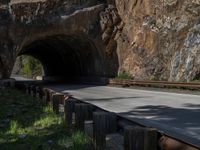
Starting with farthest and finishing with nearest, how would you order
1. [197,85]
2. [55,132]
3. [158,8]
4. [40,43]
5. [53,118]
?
[40,43]
[158,8]
[197,85]
[53,118]
[55,132]

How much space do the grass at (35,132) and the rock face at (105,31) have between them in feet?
49.5

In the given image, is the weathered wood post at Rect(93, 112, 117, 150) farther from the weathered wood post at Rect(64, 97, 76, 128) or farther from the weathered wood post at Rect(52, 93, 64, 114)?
the weathered wood post at Rect(52, 93, 64, 114)

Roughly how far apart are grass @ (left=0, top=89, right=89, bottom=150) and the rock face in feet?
49.5

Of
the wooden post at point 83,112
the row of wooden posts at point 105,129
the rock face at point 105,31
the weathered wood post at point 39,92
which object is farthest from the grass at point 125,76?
the wooden post at point 83,112

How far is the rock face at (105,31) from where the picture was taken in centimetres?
2816

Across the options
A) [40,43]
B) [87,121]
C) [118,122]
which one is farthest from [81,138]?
[40,43]

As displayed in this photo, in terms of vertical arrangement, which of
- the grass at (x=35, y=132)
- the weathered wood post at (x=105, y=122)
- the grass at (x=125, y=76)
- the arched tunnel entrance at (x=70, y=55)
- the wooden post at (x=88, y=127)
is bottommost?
the grass at (x=35, y=132)

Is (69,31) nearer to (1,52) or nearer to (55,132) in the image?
(1,52)

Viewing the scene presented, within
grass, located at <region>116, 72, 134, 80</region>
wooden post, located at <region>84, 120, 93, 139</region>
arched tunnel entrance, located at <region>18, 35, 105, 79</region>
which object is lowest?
wooden post, located at <region>84, 120, 93, 139</region>

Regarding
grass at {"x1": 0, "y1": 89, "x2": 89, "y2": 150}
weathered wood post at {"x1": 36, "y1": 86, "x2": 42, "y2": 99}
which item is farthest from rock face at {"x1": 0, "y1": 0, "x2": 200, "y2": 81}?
grass at {"x1": 0, "y1": 89, "x2": 89, "y2": 150}

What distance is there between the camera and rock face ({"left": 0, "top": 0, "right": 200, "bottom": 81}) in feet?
92.4

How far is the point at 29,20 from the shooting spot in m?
34.7

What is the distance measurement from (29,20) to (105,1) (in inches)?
285

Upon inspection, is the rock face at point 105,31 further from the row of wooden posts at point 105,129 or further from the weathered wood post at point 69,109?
the row of wooden posts at point 105,129
